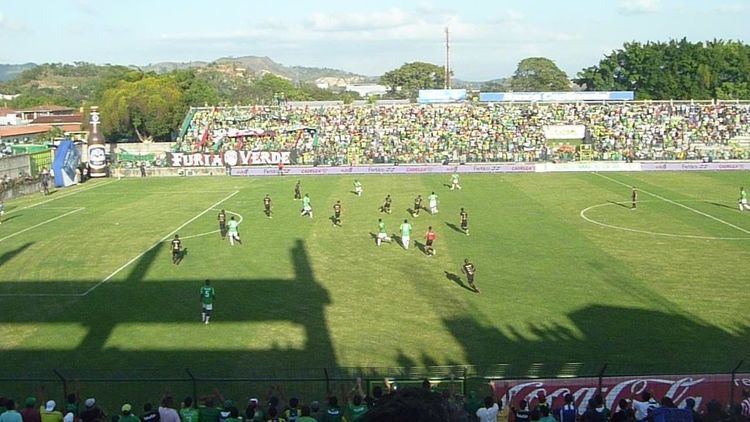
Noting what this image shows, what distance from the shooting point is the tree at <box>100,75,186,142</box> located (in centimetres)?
8169

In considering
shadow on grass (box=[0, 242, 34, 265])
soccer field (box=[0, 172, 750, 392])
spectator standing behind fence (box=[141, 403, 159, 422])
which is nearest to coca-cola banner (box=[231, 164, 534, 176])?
soccer field (box=[0, 172, 750, 392])

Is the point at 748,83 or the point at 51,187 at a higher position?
the point at 748,83

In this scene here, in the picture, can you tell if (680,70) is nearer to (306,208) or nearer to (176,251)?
(306,208)

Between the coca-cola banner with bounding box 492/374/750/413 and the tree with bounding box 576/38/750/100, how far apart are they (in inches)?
3714

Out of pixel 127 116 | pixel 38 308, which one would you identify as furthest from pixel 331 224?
pixel 127 116

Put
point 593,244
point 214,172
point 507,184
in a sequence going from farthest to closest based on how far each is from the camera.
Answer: point 214,172 → point 507,184 → point 593,244

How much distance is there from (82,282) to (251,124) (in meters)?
51.0

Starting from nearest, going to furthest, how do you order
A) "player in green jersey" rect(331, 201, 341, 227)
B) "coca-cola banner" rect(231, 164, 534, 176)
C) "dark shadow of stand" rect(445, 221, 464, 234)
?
1. "dark shadow of stand" rect(445, 221, 464, 234)
2. "player in green jersey" rect(331, 201, 341, 227)
3. "coca-cola banner" rect(231, 164, 534, 176)

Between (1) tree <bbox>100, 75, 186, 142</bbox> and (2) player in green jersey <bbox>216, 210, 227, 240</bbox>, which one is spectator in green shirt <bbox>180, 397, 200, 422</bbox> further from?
(1) tree <bbox>100, 75, 186, 142</bbox>

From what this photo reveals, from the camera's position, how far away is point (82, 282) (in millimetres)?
26156

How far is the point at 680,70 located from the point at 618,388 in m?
101

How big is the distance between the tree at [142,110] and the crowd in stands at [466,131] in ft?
19.8

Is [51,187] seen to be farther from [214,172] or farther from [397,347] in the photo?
[397,347]

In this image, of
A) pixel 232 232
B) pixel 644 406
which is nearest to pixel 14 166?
pixel 232 232
